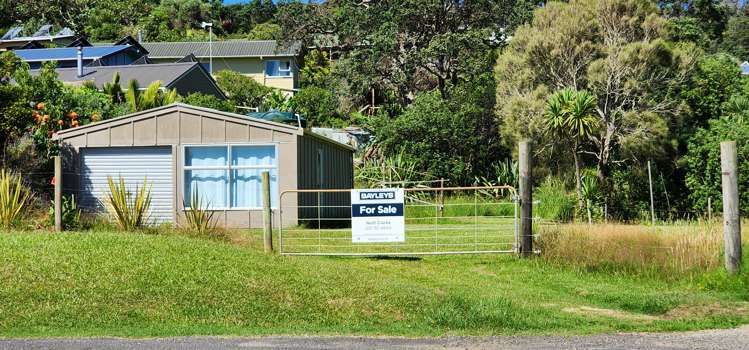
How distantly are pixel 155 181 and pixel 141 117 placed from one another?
162 cm

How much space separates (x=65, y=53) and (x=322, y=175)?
3583 cm

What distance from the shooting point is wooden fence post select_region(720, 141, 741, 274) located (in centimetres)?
1420

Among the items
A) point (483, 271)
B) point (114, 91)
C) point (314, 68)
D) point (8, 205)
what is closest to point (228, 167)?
point (8, 205)

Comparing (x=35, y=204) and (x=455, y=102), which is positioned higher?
(x=455, y=102)

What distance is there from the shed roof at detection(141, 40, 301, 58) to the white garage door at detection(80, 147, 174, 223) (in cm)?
3685

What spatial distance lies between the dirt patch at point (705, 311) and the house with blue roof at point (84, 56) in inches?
1815

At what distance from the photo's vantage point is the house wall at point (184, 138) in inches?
887

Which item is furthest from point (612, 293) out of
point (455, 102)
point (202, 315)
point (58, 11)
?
point (58, 11)

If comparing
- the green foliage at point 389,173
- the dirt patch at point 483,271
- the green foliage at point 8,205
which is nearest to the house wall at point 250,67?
the green foliage at point 389,173

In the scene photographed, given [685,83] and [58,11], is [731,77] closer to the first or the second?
[685,83]

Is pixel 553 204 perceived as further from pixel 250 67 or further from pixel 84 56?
pixel 250 67

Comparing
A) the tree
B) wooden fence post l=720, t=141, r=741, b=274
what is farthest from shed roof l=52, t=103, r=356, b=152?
the tree

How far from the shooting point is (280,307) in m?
11.6

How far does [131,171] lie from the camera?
23234mm
